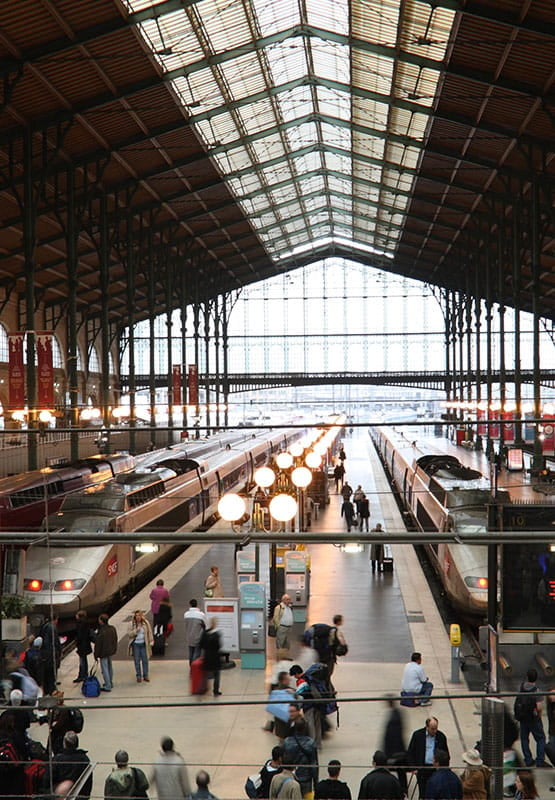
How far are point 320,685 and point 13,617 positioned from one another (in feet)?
21.7

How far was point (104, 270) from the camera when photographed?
114 ft

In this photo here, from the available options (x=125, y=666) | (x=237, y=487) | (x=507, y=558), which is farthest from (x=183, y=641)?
(x=237, y=487)

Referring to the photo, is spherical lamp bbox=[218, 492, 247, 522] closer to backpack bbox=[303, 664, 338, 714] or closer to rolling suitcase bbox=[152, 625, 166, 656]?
backpack bbox=[303, 664, 338, 714]

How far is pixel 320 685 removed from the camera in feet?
34.8

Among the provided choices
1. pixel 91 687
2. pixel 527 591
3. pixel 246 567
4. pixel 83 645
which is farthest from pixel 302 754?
pixel 246 567

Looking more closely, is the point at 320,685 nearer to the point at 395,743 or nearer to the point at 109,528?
the point at 395,743

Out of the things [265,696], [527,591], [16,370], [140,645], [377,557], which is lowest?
[265,696]

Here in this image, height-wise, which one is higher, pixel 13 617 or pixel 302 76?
pixel 302 76

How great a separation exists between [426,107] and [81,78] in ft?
42.1

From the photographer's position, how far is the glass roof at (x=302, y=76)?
966 inches

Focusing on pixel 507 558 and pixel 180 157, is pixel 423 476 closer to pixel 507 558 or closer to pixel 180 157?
pixel 507 558

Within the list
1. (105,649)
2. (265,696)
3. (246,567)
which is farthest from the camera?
(246,567)

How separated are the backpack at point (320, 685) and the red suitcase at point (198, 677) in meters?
2.32

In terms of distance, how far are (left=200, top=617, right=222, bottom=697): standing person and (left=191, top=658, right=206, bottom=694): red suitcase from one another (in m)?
0.15
